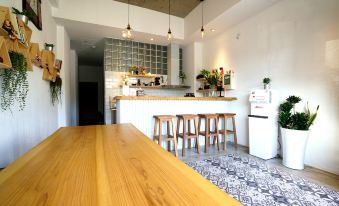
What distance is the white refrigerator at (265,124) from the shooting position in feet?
9.66

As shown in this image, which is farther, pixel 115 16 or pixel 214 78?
pixel 214 78

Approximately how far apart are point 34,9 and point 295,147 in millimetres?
4424

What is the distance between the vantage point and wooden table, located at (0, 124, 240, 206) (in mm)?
414

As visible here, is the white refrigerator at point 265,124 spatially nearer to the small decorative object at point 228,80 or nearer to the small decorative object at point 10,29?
the small decorative object at point 228,80

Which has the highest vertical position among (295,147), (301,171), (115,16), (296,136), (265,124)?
(115,16)

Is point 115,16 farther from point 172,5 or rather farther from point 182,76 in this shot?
point 182,76

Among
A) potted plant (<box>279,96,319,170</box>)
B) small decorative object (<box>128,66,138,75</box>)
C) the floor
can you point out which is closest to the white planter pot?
potted plant (<box>279,96,319,170</box>)

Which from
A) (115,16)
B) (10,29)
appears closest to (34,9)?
(10,29)

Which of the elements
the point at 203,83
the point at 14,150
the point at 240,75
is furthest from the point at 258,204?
the point at 203,83

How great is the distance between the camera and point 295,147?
252 cm

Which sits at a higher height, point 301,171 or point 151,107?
point 151,107

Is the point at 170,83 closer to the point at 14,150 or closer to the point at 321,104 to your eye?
the point at 321,104

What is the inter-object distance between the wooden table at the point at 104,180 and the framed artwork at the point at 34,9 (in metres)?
2.41

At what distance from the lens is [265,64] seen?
336 centimetres
